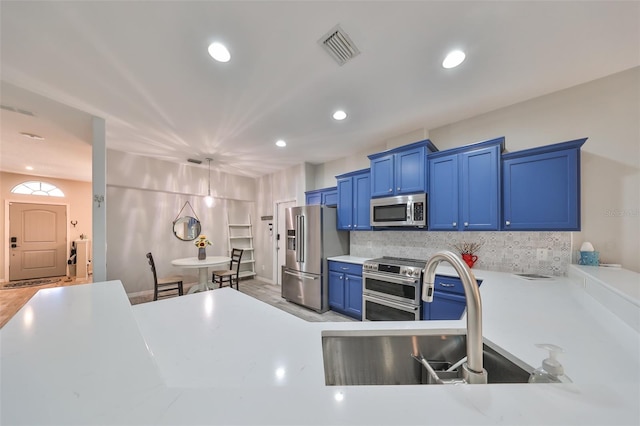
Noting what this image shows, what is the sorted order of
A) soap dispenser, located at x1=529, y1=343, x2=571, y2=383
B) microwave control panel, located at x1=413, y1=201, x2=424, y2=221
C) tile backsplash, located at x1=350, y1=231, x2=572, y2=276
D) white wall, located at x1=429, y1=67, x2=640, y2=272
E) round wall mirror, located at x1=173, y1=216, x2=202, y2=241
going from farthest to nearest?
round wall mirror, located at x1=173, y1=216, x2=202, y2=241 → microwave control panel, located at x1=413, y1=201, x2=424, y2=221 → tile backsplash, located at x1=350, y1=231, x2=572, y2=276 → white wall, located at x1=429, y1=67, x2=640, y2=272 → soap dispenser, located at x1=529, y1=343, x2=571, y2=383

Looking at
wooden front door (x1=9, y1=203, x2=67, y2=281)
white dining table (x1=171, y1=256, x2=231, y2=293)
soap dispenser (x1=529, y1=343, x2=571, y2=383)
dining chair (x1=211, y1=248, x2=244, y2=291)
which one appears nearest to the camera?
→ soap dispenser (x1=529, y1=343, x2=571, y2=383)

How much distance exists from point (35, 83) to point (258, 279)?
4.80 metres

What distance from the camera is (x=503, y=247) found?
2.59 metres

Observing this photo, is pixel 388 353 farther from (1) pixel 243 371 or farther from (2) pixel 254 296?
(2) pixel 254 296

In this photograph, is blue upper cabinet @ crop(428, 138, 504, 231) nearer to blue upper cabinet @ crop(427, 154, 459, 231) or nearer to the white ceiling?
blue upper cabinet @ crop(427, 154, 459, 231)

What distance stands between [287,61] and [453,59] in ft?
4.51

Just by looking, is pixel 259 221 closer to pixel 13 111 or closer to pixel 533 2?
pixel 13 111

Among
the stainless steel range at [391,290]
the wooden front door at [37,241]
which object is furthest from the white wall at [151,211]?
the stainless steel range at [391,290]

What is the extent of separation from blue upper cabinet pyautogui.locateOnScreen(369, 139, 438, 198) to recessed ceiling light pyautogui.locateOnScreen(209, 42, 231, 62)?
7.17ft

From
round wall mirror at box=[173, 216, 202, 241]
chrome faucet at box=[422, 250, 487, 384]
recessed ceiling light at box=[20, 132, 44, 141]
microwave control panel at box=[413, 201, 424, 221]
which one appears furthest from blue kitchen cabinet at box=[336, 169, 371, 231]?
recessed ceiling light at box=[20, 132, 44, 141]

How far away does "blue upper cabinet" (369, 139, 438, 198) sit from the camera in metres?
2.89

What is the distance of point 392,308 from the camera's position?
283 cm

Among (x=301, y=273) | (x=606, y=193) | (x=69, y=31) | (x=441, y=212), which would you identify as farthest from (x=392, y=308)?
(x=69, y=31)

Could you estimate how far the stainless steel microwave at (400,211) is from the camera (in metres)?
2.86
